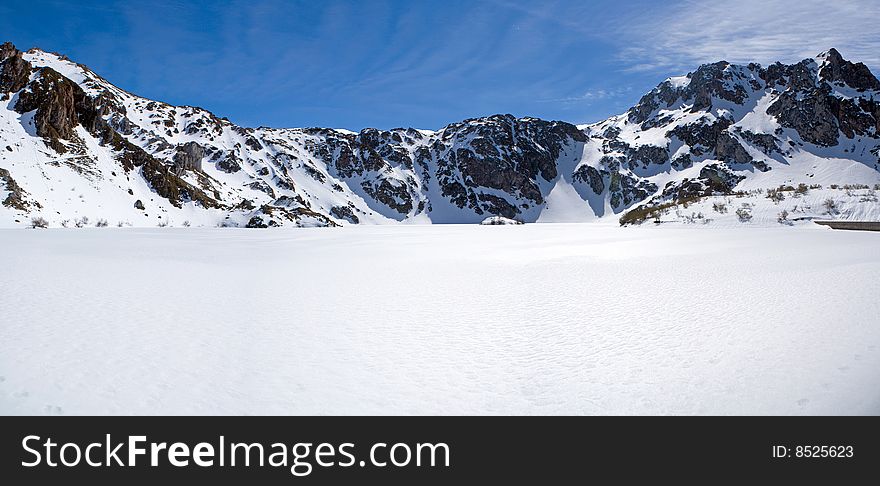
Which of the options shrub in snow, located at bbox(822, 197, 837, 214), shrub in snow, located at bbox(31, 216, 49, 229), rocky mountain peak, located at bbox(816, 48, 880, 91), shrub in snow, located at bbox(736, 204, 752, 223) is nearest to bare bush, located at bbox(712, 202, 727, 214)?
shrub in snow, located at bbox(736, 204, 752, 223)

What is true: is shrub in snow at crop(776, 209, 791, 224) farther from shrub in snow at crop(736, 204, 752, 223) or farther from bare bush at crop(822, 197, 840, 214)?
bare bush at crop(822, 197, 840, 214)

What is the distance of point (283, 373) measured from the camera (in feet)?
14.8

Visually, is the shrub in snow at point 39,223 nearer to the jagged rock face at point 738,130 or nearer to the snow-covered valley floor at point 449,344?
the snow-covered valley floor at point 449,344

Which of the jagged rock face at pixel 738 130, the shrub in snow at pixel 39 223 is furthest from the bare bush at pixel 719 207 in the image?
the jagged rock face at pixel 738 130

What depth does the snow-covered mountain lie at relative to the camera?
8219cm

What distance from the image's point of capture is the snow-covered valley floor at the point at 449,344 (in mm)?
3875

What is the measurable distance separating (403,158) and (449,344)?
19028cm

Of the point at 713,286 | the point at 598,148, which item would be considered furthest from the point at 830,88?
the point at 713,286

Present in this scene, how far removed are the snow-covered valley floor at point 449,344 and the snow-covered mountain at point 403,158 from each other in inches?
2671

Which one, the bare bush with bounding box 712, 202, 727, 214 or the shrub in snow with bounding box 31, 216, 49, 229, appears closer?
the bare bush with bounding box 712, 202, 727, 214

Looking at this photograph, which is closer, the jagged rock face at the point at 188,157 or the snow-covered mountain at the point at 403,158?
the snow-covered mountain at the point at 403,158

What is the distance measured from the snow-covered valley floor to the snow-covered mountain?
6784 centimetres

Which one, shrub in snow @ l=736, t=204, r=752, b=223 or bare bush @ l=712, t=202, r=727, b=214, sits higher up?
bare bush @ l=712, t=202, r=727, b=214

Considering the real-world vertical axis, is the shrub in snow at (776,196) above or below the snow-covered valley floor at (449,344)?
above
